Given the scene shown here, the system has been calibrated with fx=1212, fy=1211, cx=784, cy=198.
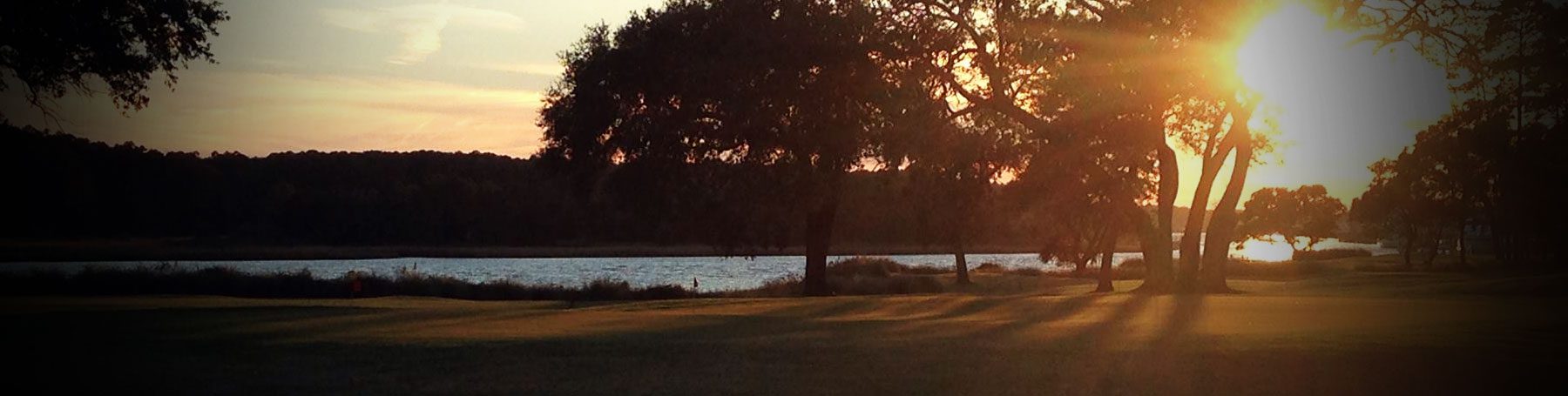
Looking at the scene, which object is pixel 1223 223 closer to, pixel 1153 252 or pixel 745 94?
pixel 1153 252

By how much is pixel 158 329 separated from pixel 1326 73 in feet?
89.3

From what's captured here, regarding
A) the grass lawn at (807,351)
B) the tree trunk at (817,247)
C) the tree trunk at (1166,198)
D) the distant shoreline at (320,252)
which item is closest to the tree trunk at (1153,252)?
the tree trunk at (1166,198)

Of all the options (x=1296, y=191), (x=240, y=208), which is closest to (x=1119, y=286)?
(x=1296, y=191)

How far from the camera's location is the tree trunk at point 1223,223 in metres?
29.7

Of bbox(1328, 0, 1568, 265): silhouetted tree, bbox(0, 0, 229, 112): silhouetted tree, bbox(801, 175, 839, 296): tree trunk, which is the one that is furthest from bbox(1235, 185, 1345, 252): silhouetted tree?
bbox(0, 0, 229, 112): silhouetted tree

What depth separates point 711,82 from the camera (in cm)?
3388

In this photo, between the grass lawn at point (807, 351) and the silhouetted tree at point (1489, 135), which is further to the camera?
the silhouetted tree at point (1489, 135)

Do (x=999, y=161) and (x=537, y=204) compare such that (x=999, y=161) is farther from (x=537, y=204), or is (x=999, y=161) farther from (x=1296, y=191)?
(x=537, y=204)

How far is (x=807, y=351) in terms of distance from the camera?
50.8 feet

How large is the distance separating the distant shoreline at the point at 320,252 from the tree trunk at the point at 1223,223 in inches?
1640

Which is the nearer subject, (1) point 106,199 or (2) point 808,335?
(2) point 808,335

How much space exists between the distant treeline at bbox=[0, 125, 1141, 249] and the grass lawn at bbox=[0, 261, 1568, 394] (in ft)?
48.2

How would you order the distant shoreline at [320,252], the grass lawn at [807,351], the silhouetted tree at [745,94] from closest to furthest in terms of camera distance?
the grass lawn at [807,351]
the silhouetted tree at [745,94]
the distant shoreline at [320,252]

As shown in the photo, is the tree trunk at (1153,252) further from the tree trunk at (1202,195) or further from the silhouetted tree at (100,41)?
the silhouetted tree at (100,41)
